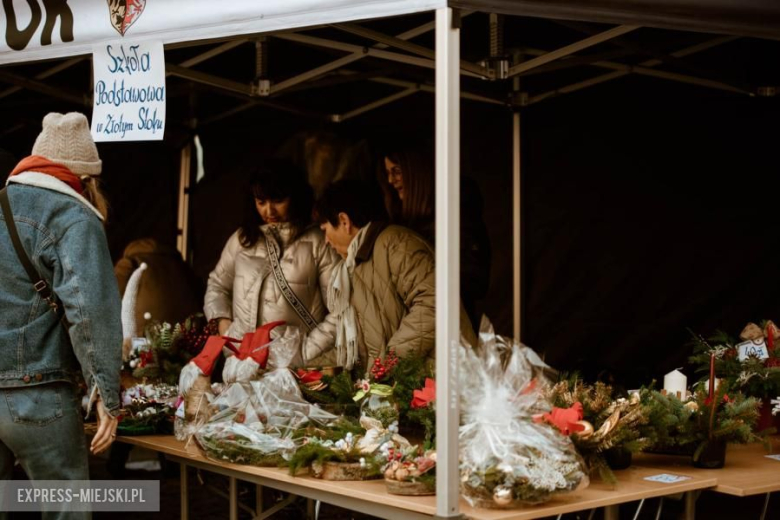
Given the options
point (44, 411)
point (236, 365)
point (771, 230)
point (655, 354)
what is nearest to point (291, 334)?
point (236, 365)

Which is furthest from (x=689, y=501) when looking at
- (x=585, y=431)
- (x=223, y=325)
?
(x=223, y=325)

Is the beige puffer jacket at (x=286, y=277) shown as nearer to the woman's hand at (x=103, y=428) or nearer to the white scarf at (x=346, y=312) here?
the white scarf at (x=346, y=312)

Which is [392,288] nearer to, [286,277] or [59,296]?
[286,277]

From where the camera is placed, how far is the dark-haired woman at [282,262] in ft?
16.4

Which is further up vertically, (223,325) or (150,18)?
(150,18)

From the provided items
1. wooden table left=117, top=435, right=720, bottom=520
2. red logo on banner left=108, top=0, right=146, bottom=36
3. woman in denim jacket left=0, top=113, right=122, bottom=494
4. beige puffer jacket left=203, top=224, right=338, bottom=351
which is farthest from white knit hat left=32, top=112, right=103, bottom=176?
beige puffer jacket left=203, top=224, right=338, bottom=351

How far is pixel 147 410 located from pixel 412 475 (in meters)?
1.49

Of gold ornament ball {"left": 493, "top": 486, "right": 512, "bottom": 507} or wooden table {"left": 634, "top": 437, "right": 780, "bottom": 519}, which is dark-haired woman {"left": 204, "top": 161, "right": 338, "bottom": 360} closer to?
wooden table {"left": 634, "top": 437, "right": 780, "bottom": 519}

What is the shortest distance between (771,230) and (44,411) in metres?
3.39

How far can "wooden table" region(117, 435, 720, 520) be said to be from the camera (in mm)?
2959

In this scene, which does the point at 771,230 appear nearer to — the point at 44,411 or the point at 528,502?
the point at 528,502

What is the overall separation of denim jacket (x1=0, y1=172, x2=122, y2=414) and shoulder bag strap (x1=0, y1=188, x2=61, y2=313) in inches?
0.5

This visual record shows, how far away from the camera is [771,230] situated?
5.03 meters

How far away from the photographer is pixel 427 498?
3.10 m
